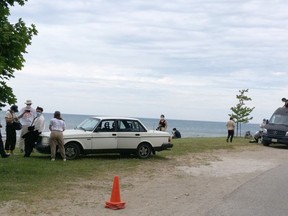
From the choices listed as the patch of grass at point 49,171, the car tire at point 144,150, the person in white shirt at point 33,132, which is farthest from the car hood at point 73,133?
the car tire at point 144,150

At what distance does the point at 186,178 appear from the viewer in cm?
1265

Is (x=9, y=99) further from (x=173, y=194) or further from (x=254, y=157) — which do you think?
(x=254, y=157)

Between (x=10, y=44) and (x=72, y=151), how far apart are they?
A: 553 cm

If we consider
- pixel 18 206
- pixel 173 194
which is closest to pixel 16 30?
pixel 18 206

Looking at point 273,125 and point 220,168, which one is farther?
point 273,125

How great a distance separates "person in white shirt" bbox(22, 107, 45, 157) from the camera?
15.4m

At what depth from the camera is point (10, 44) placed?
1088 cm

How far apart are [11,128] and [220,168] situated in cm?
729

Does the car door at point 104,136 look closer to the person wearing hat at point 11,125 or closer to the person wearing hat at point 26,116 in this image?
the person wearing hat at point 26,116

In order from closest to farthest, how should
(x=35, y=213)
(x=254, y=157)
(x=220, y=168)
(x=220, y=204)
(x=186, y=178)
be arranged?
(x=35, y=213), (x=220, y=204), (x=186, y=178), (x=220, y=168), (x=254, y=157)

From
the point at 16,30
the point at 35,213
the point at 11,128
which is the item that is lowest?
the point at 35,213

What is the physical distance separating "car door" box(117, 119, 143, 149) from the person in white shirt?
2740 millimetres

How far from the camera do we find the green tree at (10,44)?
10867mm

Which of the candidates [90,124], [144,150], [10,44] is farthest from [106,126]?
[10,44]
